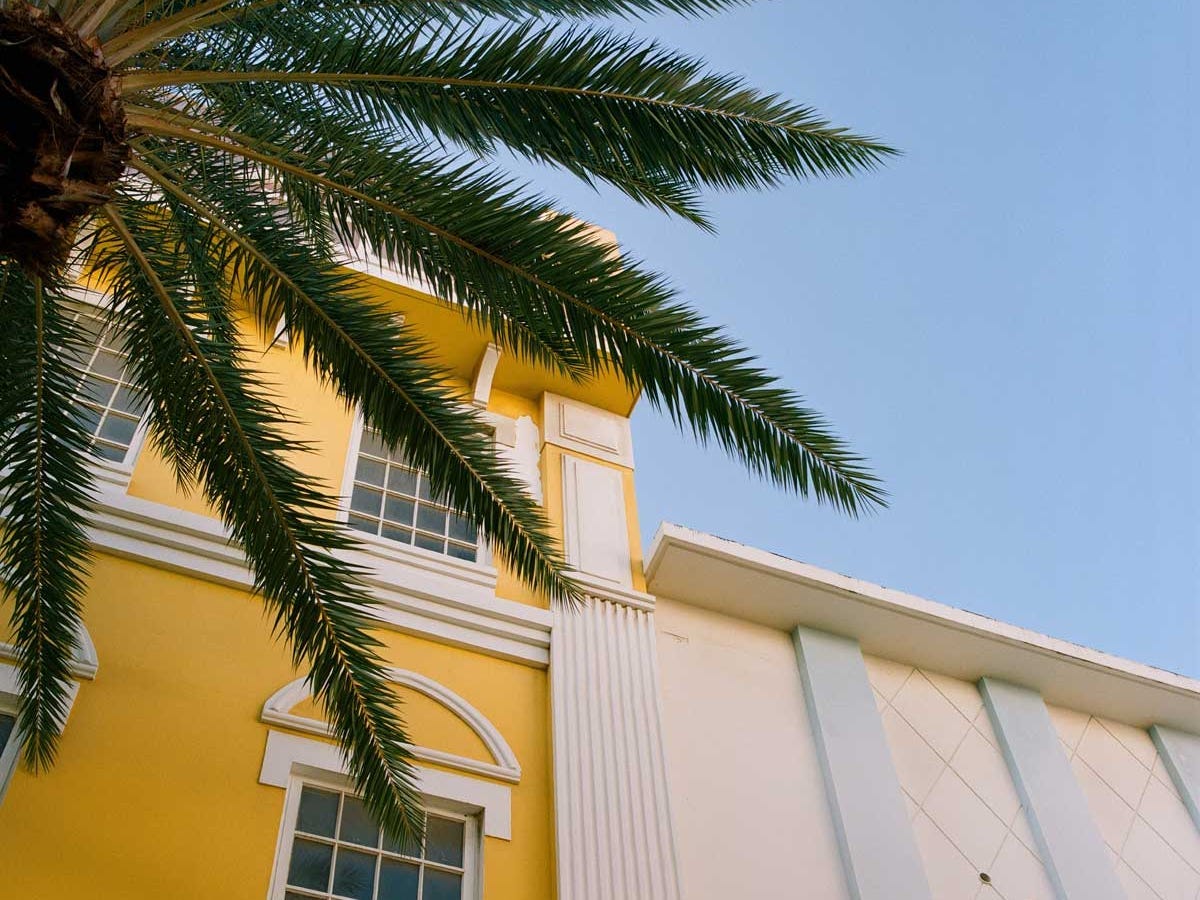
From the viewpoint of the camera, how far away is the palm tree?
19.0 ft

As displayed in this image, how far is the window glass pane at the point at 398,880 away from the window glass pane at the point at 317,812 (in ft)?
1.28

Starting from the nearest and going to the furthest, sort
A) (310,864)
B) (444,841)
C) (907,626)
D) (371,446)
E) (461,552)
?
1. (310,864)
2. (444,841)
3. (461,552)
4. (371,446)
5. (907,626)

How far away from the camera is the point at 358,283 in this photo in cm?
626

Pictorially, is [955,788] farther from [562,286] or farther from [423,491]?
[562,286]

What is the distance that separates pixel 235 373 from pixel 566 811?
3.41m

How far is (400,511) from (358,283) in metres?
3.31

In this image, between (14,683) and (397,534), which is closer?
(14,683)

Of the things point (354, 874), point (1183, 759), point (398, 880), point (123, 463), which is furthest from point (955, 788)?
point (123, 463)

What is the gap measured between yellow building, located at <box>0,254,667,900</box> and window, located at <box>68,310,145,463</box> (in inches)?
0.8

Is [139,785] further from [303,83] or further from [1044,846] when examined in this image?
[1044,846]

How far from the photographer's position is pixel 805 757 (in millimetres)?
8812

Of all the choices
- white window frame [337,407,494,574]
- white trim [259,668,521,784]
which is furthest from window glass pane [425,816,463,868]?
white window frame [337,407,494,574]

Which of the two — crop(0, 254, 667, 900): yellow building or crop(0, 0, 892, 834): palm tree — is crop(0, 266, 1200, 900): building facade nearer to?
crop(0, 254, 667, 900): yellow building

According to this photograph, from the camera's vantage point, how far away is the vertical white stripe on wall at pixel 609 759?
23.4ft
